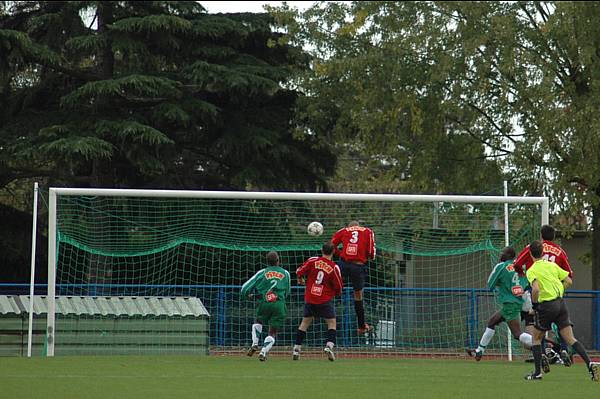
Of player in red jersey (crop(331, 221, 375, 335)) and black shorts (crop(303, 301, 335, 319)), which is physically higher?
player in red jersey (crop(331, 221, 375, 335))

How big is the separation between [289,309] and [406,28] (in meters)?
9.75

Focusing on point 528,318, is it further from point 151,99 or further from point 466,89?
point 151,99

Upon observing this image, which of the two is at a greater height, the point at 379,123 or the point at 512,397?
the point at 379,123

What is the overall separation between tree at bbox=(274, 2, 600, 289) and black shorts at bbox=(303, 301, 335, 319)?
11189mm

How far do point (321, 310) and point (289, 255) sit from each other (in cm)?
934

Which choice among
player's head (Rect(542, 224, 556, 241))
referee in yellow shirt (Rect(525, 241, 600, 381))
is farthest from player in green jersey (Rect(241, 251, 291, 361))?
referee in yellow shirt (Rect(525, 241, 600, 381))

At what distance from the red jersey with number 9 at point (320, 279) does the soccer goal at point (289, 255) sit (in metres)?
1.97

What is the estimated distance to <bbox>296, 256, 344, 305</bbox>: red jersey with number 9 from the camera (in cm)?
1803

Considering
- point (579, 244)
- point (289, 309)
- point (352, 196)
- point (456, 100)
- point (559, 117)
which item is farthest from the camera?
point (579, 244)

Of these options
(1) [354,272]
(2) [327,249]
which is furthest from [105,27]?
(2) [327,249]

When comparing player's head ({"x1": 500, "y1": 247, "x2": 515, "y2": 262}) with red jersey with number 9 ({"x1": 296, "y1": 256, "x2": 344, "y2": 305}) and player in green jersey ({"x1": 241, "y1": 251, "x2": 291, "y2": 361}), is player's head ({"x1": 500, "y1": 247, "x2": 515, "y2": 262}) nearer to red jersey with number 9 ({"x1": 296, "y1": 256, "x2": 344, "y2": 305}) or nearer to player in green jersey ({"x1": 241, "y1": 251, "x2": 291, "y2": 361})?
red jersey with number 9 ({"x1": 296, "y1": 256, "x2": 344, "y2": 305})

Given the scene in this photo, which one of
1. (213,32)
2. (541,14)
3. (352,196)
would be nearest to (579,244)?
(541,14)

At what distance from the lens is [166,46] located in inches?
1182

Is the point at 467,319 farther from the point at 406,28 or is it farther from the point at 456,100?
the point at 406,28
